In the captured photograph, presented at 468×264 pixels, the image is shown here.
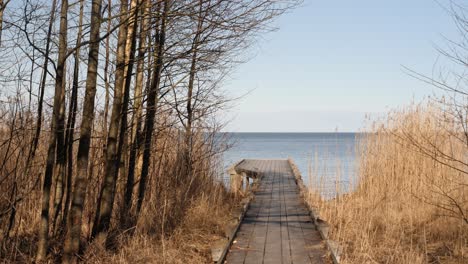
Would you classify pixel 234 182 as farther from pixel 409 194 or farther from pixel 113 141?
pixel 113 141

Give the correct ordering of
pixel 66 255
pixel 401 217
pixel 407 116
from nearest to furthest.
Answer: pixel 66 255, pixel 401 217, pixel 407 116

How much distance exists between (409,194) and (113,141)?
627cm

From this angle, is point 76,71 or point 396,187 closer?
point 76,71

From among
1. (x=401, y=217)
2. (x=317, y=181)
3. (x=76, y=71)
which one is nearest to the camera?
(x=76, y=71)

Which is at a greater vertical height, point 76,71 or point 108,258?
point 76,71

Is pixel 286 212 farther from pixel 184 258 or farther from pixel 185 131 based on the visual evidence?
pixel 184 258

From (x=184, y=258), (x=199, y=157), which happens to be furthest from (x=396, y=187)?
(x=184, y=258)

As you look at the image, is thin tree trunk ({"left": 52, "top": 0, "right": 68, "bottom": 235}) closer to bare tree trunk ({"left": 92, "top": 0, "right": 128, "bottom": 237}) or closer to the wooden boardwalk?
bare tree trunk ({"left": 92, "top": 0, "right": 128, "bottom": 237})

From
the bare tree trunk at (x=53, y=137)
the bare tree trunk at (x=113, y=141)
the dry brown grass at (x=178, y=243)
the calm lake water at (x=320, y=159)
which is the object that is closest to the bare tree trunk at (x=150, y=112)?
the dry brown grass at (x=178, y=243)

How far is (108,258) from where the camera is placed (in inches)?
189

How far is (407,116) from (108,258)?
7675mm

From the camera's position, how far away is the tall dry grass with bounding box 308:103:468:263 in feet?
23.3

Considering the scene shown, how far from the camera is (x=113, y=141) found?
511 cm

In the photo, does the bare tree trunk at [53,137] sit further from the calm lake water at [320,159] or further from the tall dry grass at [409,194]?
the calm lake water at [320,159]
